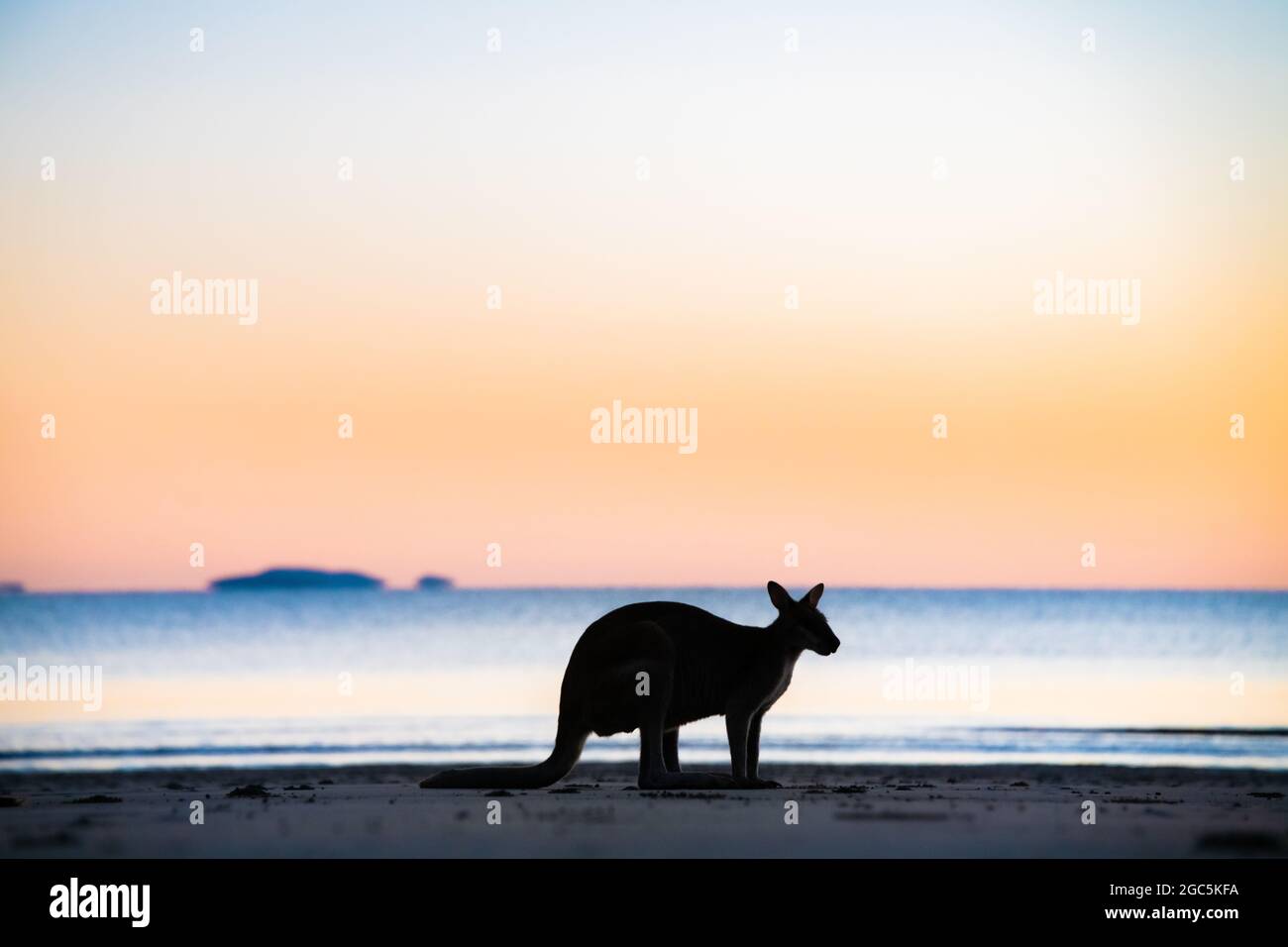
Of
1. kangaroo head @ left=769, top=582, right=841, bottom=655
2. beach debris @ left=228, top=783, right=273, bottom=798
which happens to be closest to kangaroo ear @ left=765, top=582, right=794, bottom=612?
kangaroo head @ left=769, top=582, right=841, bottom=655

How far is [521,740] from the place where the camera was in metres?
23.0

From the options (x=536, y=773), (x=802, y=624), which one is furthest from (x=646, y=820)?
(x=802, y=624)

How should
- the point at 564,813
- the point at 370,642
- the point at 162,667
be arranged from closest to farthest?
1. the point at 564,813
2. the point at 162,667
3. the point at 370,642

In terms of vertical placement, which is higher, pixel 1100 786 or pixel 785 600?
pixel 785 600

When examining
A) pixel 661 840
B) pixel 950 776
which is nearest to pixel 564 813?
pixel 661 840

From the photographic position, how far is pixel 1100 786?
56.7 ft

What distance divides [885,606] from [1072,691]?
143 feet

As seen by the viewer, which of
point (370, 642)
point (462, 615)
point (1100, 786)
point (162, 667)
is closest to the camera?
point (1100, 786)

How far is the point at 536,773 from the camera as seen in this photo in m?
15.9

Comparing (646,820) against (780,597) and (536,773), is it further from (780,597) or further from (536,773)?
(780,597)

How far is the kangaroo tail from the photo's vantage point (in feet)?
52.0
